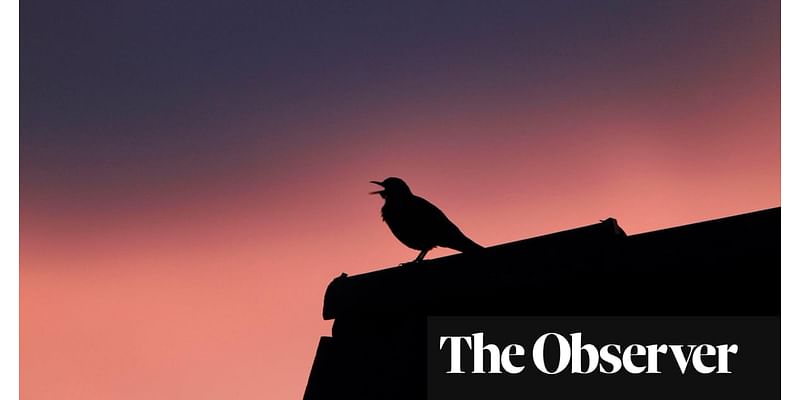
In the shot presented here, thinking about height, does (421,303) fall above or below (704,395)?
above

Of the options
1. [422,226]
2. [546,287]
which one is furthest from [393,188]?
[546,287]

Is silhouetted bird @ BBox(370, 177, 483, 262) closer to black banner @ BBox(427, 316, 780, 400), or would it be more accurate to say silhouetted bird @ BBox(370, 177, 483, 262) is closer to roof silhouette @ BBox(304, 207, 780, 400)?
roof silhouette @ BBox(304, 207, 780, 400)

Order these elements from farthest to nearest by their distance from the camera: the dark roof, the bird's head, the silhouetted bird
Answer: the bird's head → the silhouetted bird → the dark roof

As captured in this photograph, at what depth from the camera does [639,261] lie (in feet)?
7.72

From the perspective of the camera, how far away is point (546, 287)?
2.47 m

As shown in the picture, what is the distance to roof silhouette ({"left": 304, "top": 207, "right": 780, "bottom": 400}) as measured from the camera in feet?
7.26

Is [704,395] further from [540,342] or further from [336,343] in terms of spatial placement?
[336,343]

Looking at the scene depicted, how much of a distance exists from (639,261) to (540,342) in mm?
366

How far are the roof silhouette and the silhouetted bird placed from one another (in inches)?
127

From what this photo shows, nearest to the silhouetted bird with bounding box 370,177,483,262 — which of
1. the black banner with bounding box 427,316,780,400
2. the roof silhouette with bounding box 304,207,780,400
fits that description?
the roof silhouette with bounding box 304,207,780,400

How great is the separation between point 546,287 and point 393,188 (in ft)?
14.2
